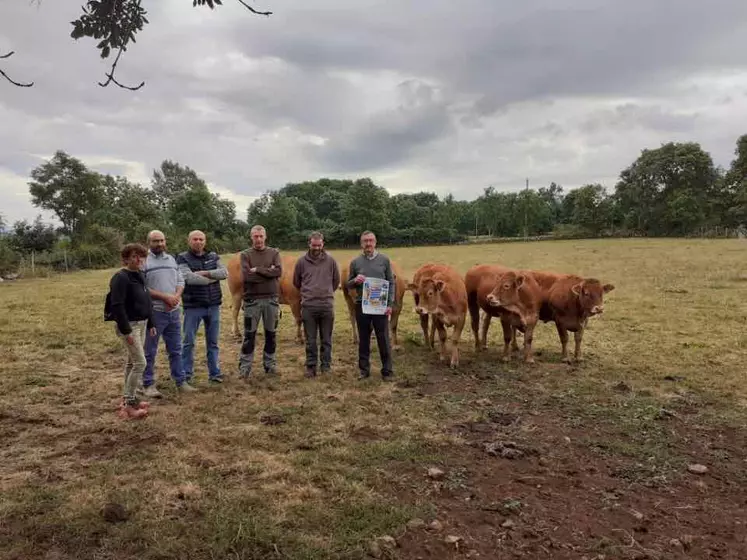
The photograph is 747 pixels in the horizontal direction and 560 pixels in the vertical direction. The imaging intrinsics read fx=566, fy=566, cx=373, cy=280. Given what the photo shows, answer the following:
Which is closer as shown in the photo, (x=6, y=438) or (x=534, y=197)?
(x=6, y=438)

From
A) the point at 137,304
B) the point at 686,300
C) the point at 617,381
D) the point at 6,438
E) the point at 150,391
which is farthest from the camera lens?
the point at 686,300

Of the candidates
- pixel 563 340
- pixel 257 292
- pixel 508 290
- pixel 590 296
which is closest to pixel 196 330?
pixel 257 292

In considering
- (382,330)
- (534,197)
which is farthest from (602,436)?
(534,197)

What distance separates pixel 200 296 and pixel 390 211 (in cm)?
7405

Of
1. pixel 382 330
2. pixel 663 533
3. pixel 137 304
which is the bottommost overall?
pixel 663 533

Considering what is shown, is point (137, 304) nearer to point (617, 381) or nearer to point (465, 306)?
point (465, 306)

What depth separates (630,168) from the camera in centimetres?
8144

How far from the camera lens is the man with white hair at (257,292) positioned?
8172mm

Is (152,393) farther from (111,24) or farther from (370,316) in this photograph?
(111,24)

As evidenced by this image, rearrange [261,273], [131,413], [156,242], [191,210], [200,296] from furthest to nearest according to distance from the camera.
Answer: [191,210] < [261,273] < [200,296] < [156,242] < [131,413]

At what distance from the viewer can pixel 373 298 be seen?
8.18 metres

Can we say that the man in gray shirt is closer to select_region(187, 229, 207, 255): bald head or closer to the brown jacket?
the brown jacket

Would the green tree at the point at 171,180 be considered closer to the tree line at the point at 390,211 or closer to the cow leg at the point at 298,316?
the tree line at the point at 390,211

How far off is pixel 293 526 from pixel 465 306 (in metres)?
5.83
